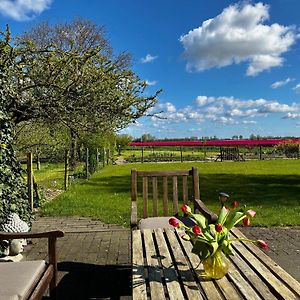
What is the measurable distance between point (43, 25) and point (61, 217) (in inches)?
743

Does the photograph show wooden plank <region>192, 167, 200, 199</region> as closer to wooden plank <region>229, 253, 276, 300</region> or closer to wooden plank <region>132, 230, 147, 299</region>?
wooden plank <region>132, 230, 147, 299</region>

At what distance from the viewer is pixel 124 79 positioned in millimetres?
7480

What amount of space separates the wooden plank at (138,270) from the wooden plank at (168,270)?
15cm

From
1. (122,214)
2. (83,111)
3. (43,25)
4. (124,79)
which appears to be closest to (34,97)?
(83,111)

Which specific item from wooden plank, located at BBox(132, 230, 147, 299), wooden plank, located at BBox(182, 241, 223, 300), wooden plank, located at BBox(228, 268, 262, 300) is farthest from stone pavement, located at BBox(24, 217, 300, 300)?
wooden plank, located at BBox(228, 268, 262, 300)

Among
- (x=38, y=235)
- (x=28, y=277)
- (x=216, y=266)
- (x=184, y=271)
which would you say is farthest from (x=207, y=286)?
(x=38, y=235)

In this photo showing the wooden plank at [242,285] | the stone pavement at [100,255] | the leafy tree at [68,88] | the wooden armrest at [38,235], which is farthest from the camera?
the leafy tree at [68,88]

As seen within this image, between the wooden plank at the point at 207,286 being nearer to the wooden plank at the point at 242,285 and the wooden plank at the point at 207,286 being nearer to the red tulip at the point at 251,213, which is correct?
the wooden plank at the point at 242,285

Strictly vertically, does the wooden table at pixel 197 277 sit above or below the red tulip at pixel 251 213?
below

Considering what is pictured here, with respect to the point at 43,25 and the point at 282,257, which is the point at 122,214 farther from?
the point at 43,25

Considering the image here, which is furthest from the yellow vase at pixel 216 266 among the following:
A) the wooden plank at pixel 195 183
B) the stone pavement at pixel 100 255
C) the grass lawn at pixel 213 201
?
the grass lawn at pixel 213 201

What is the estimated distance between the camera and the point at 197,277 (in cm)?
220

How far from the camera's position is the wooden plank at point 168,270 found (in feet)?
6.52

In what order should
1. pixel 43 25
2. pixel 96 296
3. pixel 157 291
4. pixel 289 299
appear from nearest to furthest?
pixel 289 299 < pixel 157 291 < pixel 96 296 < pixel 43 25
